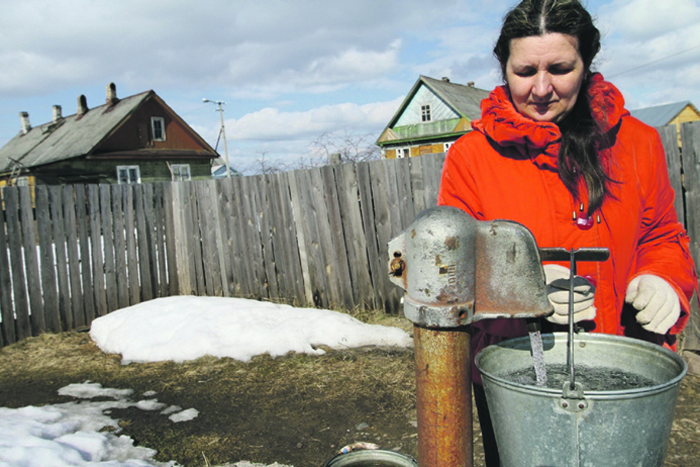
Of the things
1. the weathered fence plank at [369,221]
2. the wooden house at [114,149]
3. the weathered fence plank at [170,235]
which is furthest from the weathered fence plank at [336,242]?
Answer: the wooden house at [114,149]

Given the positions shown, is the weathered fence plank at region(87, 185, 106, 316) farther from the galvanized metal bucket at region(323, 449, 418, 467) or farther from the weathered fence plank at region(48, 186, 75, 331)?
the galvanized metal bucket at region(323, 449, 418, 467)

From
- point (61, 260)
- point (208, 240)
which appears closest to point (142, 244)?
point (208, 240)

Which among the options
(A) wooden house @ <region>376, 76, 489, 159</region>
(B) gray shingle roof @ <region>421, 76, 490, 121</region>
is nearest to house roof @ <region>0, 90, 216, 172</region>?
(A) wooden house @ <region>376, 76, 489, 159</region>

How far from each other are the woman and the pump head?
0.34 m

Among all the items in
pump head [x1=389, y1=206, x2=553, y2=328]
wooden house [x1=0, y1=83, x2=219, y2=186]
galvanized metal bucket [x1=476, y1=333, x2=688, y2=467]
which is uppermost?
A: wooden house [x1=0, y1=83, x2=219, y2=186]

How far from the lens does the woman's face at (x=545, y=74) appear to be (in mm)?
1349

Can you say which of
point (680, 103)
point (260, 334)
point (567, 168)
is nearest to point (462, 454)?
point (567, 168)

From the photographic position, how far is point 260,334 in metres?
4.62

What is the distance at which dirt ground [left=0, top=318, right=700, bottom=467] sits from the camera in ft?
9.37

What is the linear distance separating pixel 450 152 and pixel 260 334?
350 centimetres

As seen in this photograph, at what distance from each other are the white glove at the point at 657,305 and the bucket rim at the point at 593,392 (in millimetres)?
134

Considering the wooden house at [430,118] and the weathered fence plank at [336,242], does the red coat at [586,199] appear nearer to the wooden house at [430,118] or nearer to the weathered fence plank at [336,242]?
the weathered fence plank at [336,242]

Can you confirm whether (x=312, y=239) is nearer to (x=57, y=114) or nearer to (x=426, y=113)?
(x=426, y=113)

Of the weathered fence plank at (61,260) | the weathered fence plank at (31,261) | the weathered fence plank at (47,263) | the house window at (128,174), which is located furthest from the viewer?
the house window at (128,174)
